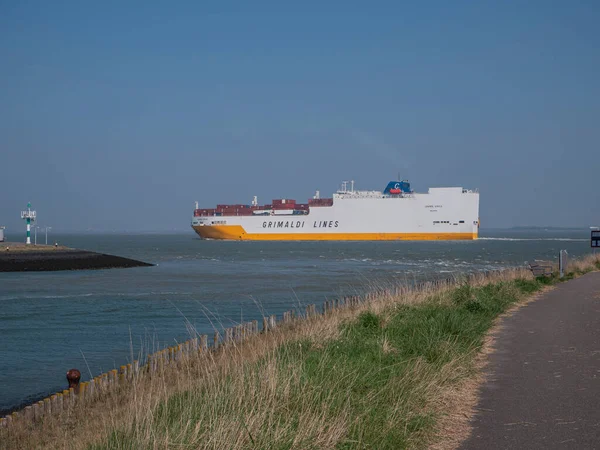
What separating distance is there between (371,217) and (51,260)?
60.8 meters

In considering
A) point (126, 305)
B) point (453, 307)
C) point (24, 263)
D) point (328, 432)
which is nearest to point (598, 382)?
point (328, 432)

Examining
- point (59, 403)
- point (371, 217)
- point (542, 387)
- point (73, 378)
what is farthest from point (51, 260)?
point (371, 217)

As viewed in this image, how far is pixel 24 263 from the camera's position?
47.4m

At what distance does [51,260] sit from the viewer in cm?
5050

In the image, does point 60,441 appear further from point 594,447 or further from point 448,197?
point 448,197

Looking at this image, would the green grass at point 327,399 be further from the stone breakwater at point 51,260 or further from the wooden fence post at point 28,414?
the stone breakwater at point 51,260

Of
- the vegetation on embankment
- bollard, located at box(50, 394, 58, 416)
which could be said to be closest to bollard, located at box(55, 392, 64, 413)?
bollard, located at box(50, 394, 58, 416)

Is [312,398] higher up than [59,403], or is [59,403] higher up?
[312,398]

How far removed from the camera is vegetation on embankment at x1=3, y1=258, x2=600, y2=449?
4828 millimetres

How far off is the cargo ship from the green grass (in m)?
94.2

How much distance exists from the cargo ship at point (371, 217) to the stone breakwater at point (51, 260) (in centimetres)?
5216

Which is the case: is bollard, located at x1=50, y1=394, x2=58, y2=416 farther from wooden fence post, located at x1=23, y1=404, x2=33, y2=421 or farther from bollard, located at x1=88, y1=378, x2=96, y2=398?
bollard, located at x1=88, y1=378, x2=96, y2=398

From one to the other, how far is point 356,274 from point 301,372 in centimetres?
3249

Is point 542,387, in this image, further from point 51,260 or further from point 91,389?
point 51,260
